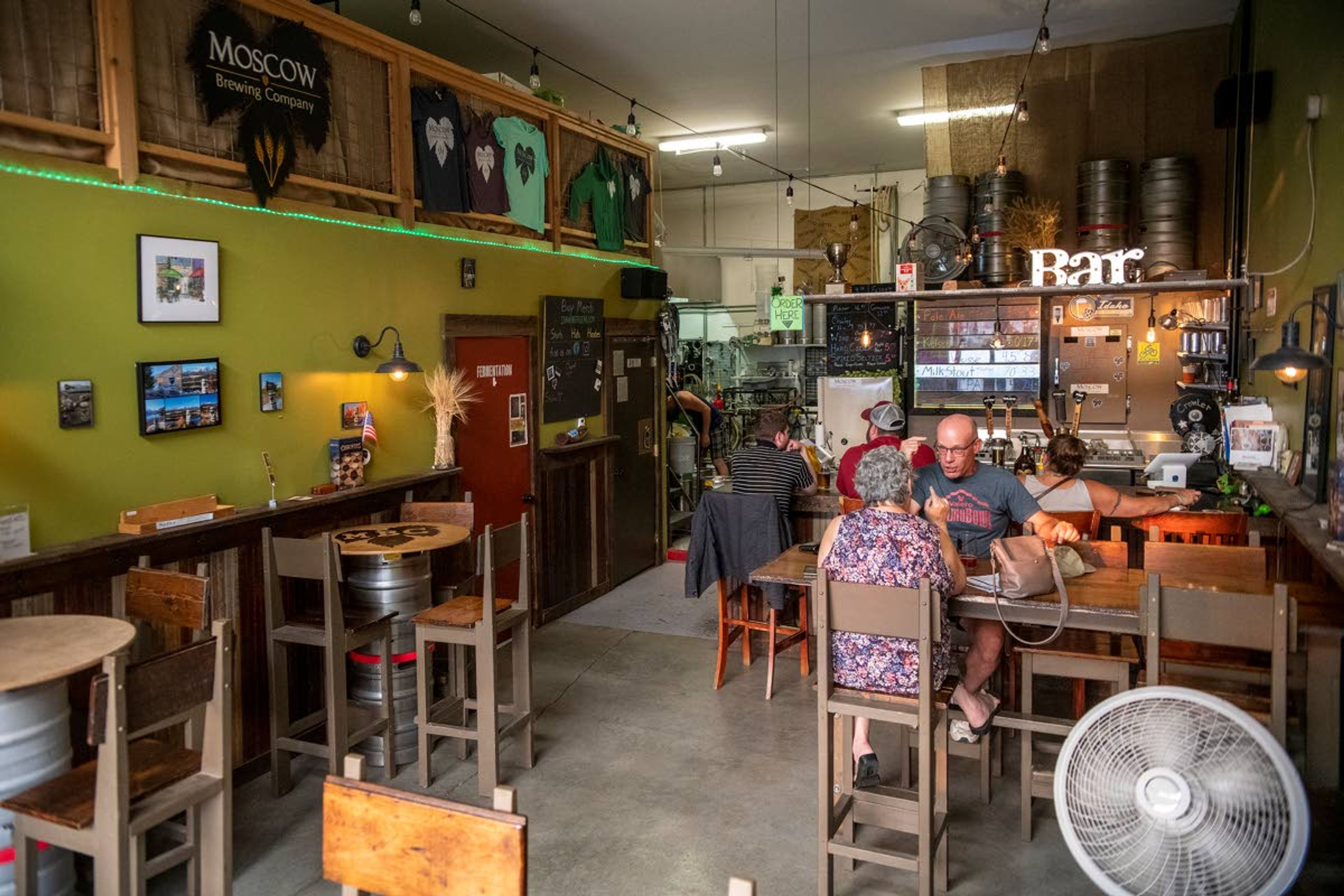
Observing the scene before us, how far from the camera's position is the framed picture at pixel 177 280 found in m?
4.03

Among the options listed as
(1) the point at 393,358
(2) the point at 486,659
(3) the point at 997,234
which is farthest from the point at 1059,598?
(3) the point at 997,234

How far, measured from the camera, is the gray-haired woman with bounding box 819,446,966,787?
334 centimetres

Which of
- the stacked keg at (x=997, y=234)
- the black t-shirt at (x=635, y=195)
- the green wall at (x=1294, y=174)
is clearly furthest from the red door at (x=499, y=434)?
the green wall at (x=1294, y=174)

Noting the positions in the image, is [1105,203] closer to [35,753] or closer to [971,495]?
[971,495]

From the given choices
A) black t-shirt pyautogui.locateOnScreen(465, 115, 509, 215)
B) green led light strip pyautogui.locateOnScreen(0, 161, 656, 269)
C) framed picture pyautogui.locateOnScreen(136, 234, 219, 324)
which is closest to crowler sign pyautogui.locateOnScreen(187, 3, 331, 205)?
green led light strip pyautogui.locateOnScreen(0, 161, 656, 269)

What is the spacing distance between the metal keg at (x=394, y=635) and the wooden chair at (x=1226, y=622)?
3.14m

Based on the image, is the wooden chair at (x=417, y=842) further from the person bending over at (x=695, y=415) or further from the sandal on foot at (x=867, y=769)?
the person bending over at (x=695, y=415)

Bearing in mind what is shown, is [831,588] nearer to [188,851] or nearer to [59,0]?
[188,851]

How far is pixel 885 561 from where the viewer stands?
339 cm

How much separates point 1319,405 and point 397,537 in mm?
4079

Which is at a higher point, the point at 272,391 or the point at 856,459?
the point at 272,391

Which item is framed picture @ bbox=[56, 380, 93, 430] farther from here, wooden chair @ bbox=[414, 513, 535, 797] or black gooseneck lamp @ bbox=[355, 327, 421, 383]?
wooden chair @ bbox=[414, 513, 535, 797]

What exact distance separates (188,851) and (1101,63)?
27.0 ft

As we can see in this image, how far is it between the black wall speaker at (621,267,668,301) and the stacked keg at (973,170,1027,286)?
2.60 meters
